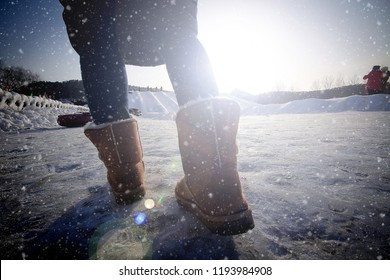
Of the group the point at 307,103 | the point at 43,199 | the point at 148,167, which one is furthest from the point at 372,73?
the point at 43,199

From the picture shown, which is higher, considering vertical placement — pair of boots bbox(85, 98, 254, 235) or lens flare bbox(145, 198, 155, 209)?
pair of boots bbox(85, 98, 254, 235)

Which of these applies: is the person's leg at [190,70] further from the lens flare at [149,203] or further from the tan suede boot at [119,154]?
the lens flare at [149,203]

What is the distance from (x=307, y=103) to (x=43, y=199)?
13.4 metres

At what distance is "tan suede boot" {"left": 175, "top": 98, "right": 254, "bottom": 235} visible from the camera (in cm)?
80

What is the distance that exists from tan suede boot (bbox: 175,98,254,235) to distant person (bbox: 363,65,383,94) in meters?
14.4

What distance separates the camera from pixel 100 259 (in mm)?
704

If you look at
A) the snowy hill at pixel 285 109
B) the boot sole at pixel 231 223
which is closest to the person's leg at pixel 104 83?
the boot sole at pixel 231 223

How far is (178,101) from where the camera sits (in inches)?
37.6

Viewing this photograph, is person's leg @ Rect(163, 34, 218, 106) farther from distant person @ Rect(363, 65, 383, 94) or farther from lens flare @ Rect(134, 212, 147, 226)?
distant person @ Rect(363, 65, 383, 94)

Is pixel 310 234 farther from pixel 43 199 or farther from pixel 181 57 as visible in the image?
pixel 43 199

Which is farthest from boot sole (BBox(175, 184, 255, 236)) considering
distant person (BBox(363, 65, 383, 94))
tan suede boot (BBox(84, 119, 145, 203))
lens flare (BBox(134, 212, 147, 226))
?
distant person (BBox(363, 65, 383, 94))

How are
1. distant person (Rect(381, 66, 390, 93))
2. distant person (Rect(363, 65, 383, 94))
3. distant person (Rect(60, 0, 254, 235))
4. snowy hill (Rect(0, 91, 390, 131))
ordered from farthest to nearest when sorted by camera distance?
1. distant person (Rect(381, 66, 390, 93))
2. distant person (Rect(363, 65, 383, 94))
3. snowy hill (Rect(0, 91, 390, 131))
4. distant person (Rect(60, 0, 254, 235))

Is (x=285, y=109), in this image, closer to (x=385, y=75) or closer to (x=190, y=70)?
(x=385, y=75)

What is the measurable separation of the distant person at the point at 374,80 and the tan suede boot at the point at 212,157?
1440 cm
